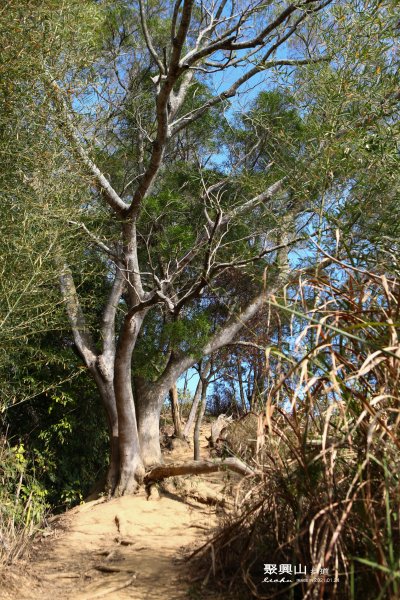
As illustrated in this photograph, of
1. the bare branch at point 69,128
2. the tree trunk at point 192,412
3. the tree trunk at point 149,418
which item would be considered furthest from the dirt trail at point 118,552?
the bare branch at point 69,128

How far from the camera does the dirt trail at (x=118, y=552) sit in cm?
435

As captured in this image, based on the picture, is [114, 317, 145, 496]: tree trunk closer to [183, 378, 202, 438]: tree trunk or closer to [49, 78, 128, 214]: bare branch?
[49, 78, 128, 214]: bare branch

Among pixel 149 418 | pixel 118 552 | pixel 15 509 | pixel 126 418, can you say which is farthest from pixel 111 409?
pixel 118 552

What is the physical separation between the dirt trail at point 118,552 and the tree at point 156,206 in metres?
1.02

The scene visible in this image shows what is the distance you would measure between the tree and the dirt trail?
1020 mm

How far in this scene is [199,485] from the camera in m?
8.32

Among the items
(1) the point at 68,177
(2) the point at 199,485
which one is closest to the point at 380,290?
(1) the point at 68,177

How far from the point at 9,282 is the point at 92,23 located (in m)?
3.46

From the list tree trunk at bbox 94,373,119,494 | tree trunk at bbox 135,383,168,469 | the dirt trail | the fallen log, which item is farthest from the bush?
tree trunk at bbox 135,383,168,469

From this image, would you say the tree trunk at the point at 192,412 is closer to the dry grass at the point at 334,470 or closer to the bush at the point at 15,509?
the bush at the point at 15,509

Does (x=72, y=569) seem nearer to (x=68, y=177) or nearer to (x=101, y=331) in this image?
(x=68, y=177)

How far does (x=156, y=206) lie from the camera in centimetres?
954

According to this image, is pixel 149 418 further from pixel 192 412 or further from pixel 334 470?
pixel 334 470

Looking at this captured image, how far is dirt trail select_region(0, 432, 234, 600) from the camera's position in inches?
171
